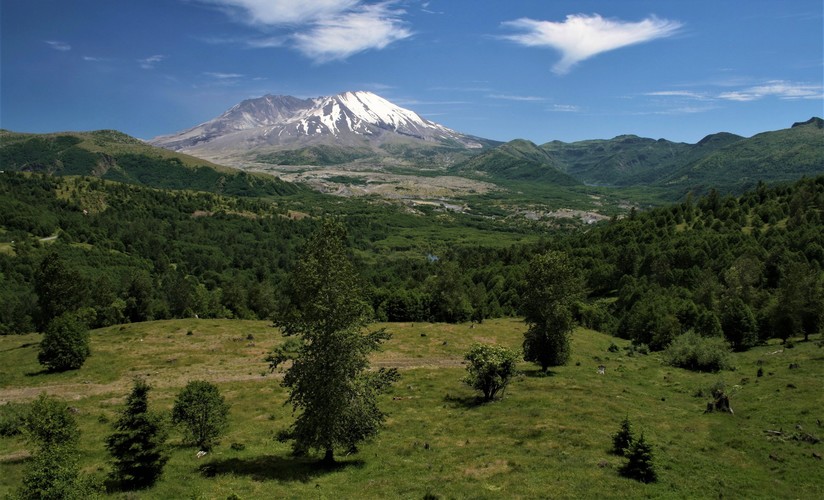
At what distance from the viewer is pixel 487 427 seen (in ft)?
141

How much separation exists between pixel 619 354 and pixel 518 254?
352ft

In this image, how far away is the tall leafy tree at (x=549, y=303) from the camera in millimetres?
62125

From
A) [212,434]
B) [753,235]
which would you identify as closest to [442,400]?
[212,434]

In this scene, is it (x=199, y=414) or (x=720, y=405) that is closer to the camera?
(x=199, y=414)

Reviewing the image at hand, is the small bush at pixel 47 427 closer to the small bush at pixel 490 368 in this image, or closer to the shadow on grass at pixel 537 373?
the small bush at pixel 490 368

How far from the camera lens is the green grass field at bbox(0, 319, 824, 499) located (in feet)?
96.8

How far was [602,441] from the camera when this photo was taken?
122ft

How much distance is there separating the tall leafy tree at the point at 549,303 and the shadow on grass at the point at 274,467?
35381mm

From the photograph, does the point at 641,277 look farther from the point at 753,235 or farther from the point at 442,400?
the point at 442,400

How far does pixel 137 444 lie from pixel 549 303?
48540 millimetres

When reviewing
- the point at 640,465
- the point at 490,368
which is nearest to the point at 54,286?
the point at 490,368

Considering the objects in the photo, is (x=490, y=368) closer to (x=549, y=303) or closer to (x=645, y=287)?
(x=549, y=303)

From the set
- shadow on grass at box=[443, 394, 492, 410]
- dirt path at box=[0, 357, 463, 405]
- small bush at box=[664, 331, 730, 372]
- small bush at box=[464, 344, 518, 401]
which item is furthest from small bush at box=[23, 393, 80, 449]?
small bush at box=[664, 331, 730, 372]

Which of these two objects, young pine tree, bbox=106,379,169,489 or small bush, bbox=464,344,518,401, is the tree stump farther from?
young pine tree, bbox=106,379,169,489
